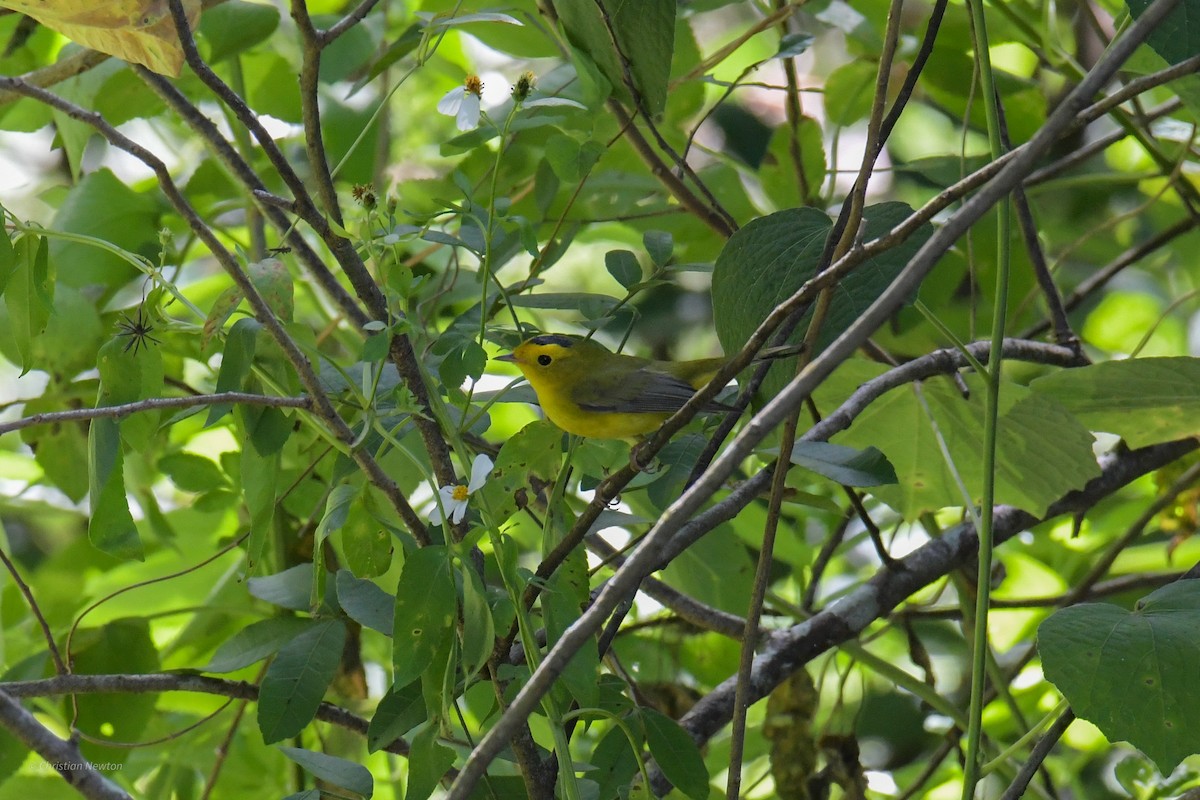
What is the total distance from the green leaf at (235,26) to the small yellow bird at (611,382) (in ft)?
2.22

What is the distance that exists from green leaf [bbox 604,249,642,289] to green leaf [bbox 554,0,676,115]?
0.18 meters

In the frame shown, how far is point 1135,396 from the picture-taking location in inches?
57.1

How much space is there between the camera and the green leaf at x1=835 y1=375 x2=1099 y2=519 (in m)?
1.38

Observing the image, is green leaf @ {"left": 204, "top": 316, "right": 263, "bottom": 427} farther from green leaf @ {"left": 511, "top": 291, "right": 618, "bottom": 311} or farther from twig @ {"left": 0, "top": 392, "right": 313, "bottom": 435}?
green leaf @ {"left": 511, "top": 291, "right": 618, "bottom": 311}

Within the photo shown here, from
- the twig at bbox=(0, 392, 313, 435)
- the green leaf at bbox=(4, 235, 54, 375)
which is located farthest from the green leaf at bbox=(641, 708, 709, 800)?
the green leaf at bbox=(4, 235, 54, 375)

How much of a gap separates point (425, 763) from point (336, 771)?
11 centimetres

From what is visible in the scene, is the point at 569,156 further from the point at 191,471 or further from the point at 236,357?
the point at 191,471

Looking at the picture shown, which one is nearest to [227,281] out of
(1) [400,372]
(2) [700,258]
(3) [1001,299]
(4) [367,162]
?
(4) [367,162]

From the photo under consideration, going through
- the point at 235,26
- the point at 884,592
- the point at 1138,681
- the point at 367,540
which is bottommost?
the point at 884,592

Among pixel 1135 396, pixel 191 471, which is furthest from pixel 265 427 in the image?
pixel 1135 396

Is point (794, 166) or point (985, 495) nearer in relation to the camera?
point (985, 495)

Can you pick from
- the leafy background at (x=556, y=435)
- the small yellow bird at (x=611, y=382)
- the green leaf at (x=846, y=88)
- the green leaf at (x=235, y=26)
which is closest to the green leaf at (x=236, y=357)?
the leafy background at (x=556, y=435)

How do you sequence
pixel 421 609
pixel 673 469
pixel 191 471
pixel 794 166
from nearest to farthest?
1. pixel 421 609
2. pixel 673 469
3. pixel 191 471
4. pixel 794 166

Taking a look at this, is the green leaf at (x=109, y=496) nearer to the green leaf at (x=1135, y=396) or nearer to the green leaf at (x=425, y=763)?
the green leaf at (x=425, y=763)
